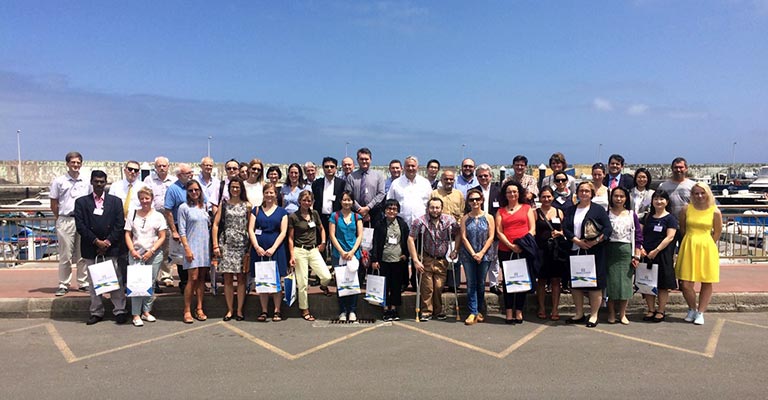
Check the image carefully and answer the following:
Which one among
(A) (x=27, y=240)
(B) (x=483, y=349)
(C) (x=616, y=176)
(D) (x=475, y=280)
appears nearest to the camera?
(B) (x=483, y=349)

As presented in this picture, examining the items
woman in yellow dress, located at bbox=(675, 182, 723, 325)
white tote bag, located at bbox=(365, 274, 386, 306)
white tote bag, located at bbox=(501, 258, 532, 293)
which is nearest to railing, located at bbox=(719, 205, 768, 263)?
woman in yellow dress, located at bbox=(675, 182, 723, 325)

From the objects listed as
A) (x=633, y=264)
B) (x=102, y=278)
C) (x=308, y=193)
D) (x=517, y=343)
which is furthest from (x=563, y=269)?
(x=102, y=278)

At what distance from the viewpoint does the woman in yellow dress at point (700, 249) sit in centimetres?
636

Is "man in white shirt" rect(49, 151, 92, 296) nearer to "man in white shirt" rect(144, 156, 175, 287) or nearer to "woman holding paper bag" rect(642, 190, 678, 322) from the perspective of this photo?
"man in white shirt" rect(144, 156, 175, 287)

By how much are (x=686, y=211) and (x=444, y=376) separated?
4.34 m

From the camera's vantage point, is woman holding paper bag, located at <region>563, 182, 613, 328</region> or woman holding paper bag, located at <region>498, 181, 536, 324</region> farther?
woman holding paper bag, located at <region>498, 181, 536, 324</region>

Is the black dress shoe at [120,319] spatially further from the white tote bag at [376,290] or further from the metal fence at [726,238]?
the metal fence at [726,238]

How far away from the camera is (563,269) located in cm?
654

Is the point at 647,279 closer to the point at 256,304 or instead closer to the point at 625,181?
the point at 625,181

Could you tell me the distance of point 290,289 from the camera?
6598 mm

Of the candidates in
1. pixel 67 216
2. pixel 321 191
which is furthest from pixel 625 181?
pixel 67 216

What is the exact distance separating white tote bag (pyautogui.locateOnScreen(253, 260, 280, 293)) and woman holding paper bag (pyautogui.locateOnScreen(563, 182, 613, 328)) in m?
3.92

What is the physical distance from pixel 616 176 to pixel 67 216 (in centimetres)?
852

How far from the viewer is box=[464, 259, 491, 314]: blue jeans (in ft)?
21.3
